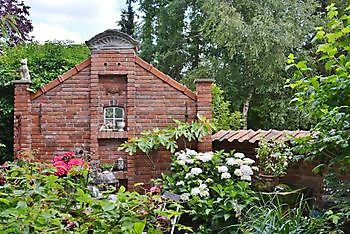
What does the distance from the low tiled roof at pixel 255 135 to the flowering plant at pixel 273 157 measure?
0.41 ft

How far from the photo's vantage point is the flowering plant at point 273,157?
17.1 ft

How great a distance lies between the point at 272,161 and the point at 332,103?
2481 millimetres

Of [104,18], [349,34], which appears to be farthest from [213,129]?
[104,18]

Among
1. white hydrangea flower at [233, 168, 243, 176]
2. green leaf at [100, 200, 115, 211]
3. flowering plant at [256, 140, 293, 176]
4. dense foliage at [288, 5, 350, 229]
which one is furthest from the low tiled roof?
green leaf at [100, 200, 115, 211]

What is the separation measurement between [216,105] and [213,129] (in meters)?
2.44

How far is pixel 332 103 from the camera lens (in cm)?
302

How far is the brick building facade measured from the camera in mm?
6676

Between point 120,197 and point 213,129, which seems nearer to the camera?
point 120,197

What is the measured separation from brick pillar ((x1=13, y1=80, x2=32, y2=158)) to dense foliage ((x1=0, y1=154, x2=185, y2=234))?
5059 mm

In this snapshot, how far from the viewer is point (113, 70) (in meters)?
6.68

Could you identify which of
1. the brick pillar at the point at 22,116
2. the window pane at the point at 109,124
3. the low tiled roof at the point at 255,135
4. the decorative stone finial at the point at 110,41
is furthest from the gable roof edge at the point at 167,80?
the brick pillar at the point at 22,116

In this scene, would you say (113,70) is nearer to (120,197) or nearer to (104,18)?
(120,197)

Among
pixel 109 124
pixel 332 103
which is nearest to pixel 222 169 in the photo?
pixel 109 124

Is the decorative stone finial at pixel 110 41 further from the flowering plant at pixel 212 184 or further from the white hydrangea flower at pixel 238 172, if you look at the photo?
the white hydrangea flower at pixel 238 172
